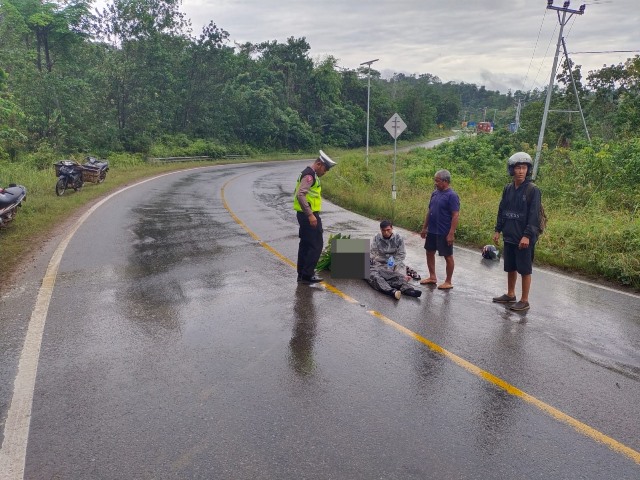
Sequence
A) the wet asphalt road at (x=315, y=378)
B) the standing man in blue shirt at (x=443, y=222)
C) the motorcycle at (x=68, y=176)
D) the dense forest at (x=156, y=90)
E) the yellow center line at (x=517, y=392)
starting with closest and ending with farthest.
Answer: the wet asphalt road at (x=315, y=378)
the yellow center line at (x=517, y=392)
the standing man in blue shirt at (x=443, y=222)
the motorcycle at (x=68, y=176)
the dense forest at (x=156, y=90)

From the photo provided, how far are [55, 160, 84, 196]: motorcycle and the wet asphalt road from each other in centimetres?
960

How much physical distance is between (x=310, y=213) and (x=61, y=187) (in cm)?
1269

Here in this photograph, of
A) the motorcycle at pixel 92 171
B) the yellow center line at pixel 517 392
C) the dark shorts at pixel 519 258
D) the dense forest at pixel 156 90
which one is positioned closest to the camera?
the yellow center line at pixel 517 392

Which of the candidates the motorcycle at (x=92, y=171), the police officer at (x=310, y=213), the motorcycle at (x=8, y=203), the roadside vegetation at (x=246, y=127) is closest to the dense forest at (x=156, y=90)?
the roadside vegetation at (x=246, y=127)

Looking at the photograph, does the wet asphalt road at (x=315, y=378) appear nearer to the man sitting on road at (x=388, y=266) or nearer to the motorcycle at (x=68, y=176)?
the man sitting on road at (x=388, y=266)

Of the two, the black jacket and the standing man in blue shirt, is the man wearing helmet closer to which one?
the black jacket

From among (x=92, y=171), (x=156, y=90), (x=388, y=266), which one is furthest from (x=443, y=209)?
(x=156, y=90)

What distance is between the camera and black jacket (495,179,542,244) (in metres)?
6.09

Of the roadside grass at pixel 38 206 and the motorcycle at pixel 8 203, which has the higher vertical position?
the motorcycle at pixel 8 203

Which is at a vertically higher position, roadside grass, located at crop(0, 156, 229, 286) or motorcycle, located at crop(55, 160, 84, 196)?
motorcycle, located at crop(55, 160, 84, 196)

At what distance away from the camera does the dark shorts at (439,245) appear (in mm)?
7173

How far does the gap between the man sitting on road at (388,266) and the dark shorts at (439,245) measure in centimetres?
41

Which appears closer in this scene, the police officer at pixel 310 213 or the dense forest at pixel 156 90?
the police officer at pixel 310 213

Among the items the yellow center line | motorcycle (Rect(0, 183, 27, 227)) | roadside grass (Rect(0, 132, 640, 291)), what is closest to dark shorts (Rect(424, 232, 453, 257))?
the yellow center line
